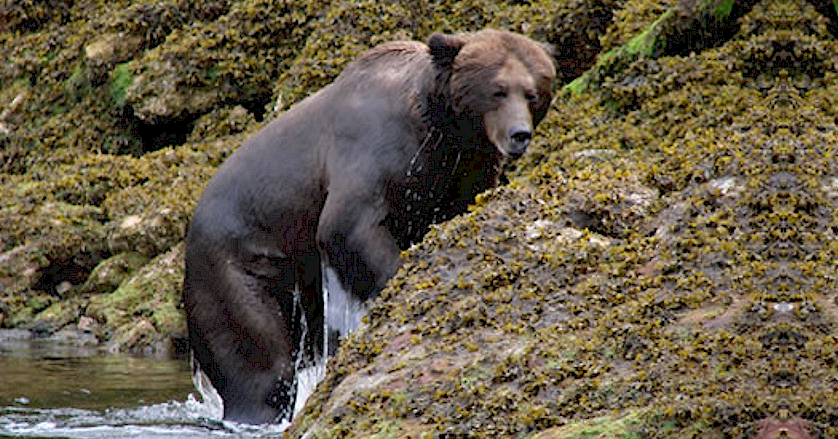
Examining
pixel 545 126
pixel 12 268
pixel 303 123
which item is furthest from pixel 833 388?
pixel 12 268

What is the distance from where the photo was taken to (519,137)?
24.5 ft

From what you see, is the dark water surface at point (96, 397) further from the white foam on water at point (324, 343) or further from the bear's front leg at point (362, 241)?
the bear's front leg at point (362, 241)

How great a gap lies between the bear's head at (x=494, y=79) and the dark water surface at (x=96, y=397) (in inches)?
90.5

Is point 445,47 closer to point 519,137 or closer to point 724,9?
point 519,137

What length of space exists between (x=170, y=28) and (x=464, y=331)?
37.6ft

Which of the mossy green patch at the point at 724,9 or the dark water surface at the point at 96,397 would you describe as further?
the mossy green patch at the point at 724,9

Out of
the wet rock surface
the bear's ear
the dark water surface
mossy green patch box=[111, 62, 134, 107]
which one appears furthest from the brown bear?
mossy green patch box=[111, 62, 134, 107]

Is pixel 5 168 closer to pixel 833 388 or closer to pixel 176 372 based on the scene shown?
pixel 176 372

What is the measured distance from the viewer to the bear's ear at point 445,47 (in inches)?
309

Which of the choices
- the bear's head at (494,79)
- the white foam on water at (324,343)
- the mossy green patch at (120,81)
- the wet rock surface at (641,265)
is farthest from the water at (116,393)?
the mossy green patch at (120,81)

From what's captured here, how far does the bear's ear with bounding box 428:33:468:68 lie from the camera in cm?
785

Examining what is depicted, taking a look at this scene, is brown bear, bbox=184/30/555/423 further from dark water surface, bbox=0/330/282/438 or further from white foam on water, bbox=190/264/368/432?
dark water surface, bbox=0/330/282/438

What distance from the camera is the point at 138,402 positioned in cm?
967

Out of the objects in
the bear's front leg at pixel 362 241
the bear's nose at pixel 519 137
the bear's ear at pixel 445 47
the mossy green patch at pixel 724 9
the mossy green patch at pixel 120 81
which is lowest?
the mossy green patch at pixel 120 81
